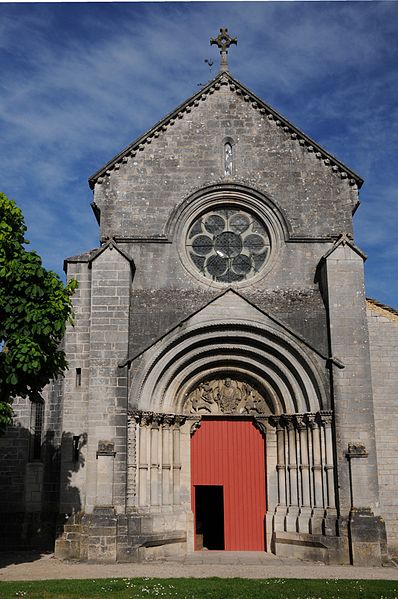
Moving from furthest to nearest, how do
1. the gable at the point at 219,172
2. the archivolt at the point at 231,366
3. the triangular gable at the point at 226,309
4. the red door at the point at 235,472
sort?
1. the gable at the point at 219,172
2. the red door at the point at 235,472
3. the triangular gable at the point at 226,309
4. the archivolt at the point at 231,366

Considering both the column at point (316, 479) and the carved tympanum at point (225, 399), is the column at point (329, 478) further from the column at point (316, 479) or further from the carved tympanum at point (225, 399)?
the carved tympanum at point (225, 399)

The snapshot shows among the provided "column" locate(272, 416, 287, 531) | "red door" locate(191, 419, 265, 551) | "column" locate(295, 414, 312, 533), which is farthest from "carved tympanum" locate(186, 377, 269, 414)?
"column" locate(295, 414, 312, 533)

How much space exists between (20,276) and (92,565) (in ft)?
21.1

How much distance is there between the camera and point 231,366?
1767 cm

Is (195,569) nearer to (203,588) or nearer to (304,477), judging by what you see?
(203,588)

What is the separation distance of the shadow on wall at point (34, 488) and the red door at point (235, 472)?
3111mm

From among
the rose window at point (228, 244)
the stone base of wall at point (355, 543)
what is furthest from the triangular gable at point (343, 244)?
the stone base of wall at point (355, 543)

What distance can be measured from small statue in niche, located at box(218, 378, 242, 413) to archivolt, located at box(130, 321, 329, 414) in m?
0.31

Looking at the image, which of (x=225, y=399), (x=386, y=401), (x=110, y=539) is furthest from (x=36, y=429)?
(x=386, y=401)

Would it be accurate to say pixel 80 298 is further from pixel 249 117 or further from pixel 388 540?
pixel 388 540

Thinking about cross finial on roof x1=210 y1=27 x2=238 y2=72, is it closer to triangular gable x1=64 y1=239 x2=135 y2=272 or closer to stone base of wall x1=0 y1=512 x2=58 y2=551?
triangular gable x1=64 y1=239 x2=135 y2=272

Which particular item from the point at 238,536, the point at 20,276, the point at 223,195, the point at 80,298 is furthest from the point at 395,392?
the point at 20,276

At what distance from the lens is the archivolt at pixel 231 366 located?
16734 mm

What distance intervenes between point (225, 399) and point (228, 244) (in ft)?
13.4
